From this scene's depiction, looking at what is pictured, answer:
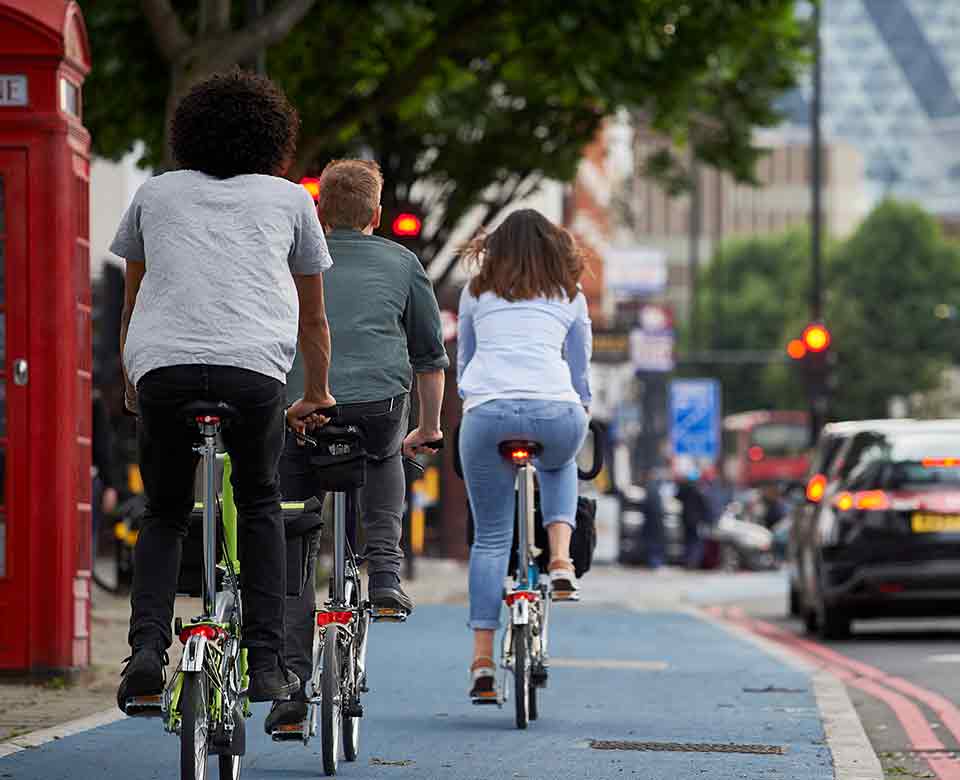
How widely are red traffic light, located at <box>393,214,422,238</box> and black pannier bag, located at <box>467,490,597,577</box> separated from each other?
822 centimetres

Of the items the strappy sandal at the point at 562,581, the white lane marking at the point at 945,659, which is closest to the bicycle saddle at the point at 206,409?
the strappy sandal at the point at 562,581

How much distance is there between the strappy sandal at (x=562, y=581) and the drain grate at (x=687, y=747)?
567 millimetres

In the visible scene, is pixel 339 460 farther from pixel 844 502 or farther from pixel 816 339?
pixel 816 339

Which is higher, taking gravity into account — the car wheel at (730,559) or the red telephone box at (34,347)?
the red telephone box at (34,347)

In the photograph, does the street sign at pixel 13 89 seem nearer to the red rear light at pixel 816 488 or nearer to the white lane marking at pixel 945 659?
the white lane marking at pixel 945 659

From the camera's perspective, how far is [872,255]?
88.9 meters

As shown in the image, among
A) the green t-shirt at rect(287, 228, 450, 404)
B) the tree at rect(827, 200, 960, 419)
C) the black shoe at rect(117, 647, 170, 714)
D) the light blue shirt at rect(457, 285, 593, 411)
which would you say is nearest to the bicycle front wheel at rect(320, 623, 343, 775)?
the green t-shirt at rect(287, 228, 450, 404)

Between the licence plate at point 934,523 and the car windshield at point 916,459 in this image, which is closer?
the licence plate at point 934,523

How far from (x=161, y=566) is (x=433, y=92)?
13.6 meters

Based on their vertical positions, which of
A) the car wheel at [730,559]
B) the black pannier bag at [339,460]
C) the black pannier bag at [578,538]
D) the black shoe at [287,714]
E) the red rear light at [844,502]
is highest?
the black pannier bag at [339,460]

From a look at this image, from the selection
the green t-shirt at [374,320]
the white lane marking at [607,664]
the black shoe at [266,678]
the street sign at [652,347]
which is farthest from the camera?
the street sign at [652,347]

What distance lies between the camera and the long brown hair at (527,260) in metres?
8.66

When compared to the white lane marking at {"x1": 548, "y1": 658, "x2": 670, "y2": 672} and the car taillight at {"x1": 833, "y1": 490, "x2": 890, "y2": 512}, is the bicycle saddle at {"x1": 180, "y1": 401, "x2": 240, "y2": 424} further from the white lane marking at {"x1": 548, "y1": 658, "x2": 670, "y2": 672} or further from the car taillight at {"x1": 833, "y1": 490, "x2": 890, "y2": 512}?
the car taillight at {"x1": 833, "y1": 490, "x2": 890, "y2": 512}

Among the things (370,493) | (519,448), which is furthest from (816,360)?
(370,493)
